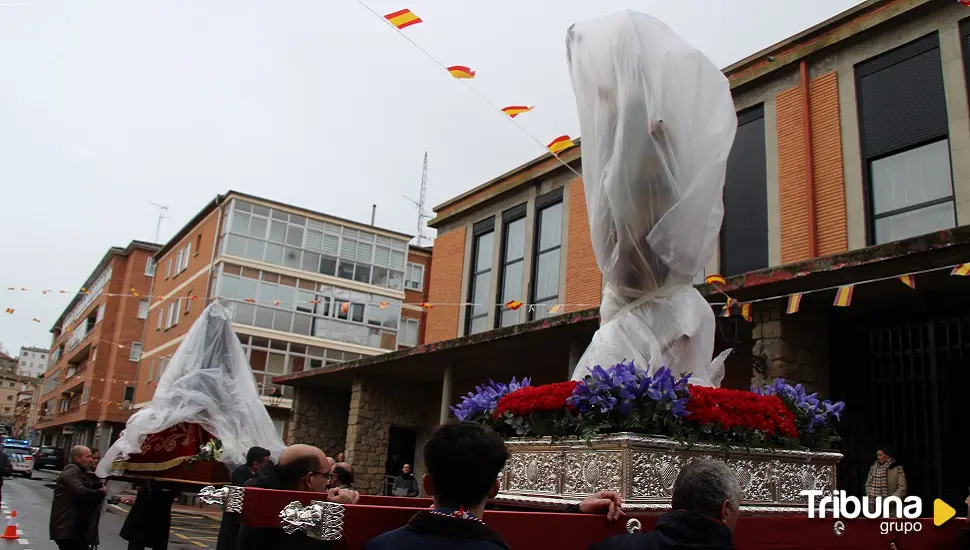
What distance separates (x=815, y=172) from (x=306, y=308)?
23950mm

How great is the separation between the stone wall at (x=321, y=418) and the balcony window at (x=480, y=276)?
5.57 meters

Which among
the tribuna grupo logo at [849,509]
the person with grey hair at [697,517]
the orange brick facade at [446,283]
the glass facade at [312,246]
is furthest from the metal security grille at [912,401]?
the glass facade at [312,246]

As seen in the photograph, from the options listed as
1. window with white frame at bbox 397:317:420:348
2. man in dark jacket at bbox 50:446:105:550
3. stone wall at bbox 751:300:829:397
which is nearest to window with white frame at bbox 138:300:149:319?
window with white frame at bbox 397:317:420:348

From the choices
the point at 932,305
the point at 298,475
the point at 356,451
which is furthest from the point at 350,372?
the point at 298,475

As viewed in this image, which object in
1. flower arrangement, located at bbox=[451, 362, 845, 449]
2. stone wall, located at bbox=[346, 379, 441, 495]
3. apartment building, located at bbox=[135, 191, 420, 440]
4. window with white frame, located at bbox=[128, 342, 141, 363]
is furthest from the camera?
window with white frame, located at bbox=[128, 342, 141, 363]

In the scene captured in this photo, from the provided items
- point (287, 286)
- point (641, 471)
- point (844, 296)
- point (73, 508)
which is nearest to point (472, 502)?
point (641, 471)

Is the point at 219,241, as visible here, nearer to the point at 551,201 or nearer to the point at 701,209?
the point at 551,201

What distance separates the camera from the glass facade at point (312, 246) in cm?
3091

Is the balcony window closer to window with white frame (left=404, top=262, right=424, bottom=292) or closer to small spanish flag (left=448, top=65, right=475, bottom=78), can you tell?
small spanish flag (left=448, top=65, right=475, bottom=78)

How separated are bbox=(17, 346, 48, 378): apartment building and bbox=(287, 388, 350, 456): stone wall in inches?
4763

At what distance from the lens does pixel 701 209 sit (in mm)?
3738

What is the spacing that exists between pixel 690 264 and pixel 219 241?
29464 mm

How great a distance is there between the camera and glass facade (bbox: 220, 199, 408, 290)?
3091cm

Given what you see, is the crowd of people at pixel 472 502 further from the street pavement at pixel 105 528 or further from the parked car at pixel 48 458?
the parked car at pixel 48 458
